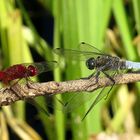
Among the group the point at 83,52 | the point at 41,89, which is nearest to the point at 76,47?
the point at 83,52

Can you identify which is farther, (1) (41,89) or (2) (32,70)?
(2) (32,70)

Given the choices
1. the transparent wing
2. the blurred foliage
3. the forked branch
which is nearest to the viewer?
the forked branch

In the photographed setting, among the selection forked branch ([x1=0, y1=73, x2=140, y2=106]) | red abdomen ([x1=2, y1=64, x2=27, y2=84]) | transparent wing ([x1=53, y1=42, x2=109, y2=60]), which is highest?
transparent wing ([x1=53, y1=42, x2=109, y2=60])

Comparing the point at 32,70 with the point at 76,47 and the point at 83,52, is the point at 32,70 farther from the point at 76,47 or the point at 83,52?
the point at 76,47

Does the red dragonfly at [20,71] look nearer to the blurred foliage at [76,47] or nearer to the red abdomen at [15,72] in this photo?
the red abdomen at [15,72]

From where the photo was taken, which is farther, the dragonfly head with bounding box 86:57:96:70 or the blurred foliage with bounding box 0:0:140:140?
the blurred foliage with bounding box 0:0:140:140

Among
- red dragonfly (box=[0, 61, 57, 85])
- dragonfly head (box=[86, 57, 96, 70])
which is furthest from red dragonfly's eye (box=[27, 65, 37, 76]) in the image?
dragonfly head (box=[86, 57, 96, 70])

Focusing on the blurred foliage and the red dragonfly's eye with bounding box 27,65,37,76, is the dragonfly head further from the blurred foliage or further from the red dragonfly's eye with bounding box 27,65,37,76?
the blurred foliage

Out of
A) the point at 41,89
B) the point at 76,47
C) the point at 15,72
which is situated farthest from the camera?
the point at 76,47

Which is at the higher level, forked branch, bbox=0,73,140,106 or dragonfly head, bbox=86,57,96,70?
dragonfly head, bbox=86,57,96,70

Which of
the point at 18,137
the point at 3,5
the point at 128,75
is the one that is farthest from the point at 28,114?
the point at 128,75
